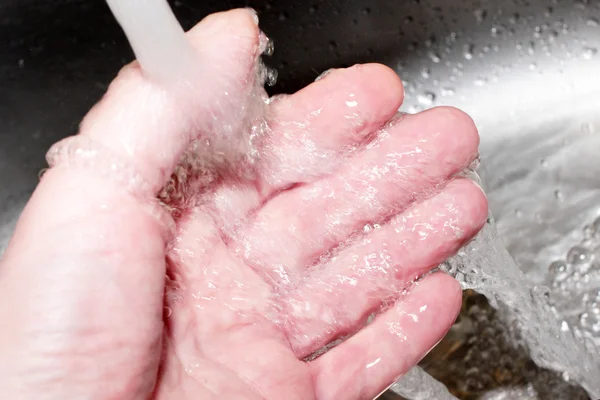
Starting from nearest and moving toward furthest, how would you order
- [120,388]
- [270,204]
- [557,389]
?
[120,388]
[270,204]
[557,389]

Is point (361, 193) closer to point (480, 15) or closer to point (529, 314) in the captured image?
point (529, 314)

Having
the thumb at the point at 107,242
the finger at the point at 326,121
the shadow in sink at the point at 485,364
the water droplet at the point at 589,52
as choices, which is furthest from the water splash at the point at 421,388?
the water droplet at the point at 589,52

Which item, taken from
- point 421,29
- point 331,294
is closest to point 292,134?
point 331,294

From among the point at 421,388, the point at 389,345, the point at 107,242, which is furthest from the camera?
the point at 421,388

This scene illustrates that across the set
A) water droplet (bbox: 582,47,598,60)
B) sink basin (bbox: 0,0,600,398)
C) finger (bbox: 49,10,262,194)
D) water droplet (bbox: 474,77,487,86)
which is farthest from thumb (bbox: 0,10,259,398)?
water droplet (bbox: 582,47,598,60)

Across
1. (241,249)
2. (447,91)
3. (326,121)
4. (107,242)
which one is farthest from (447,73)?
(107,242)

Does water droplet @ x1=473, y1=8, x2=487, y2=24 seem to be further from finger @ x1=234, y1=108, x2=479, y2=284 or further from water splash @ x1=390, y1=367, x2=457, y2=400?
water splash @ x1=390, y1=367, x2=457, y2=400

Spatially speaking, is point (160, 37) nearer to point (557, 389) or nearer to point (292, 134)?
point (292, 134)
